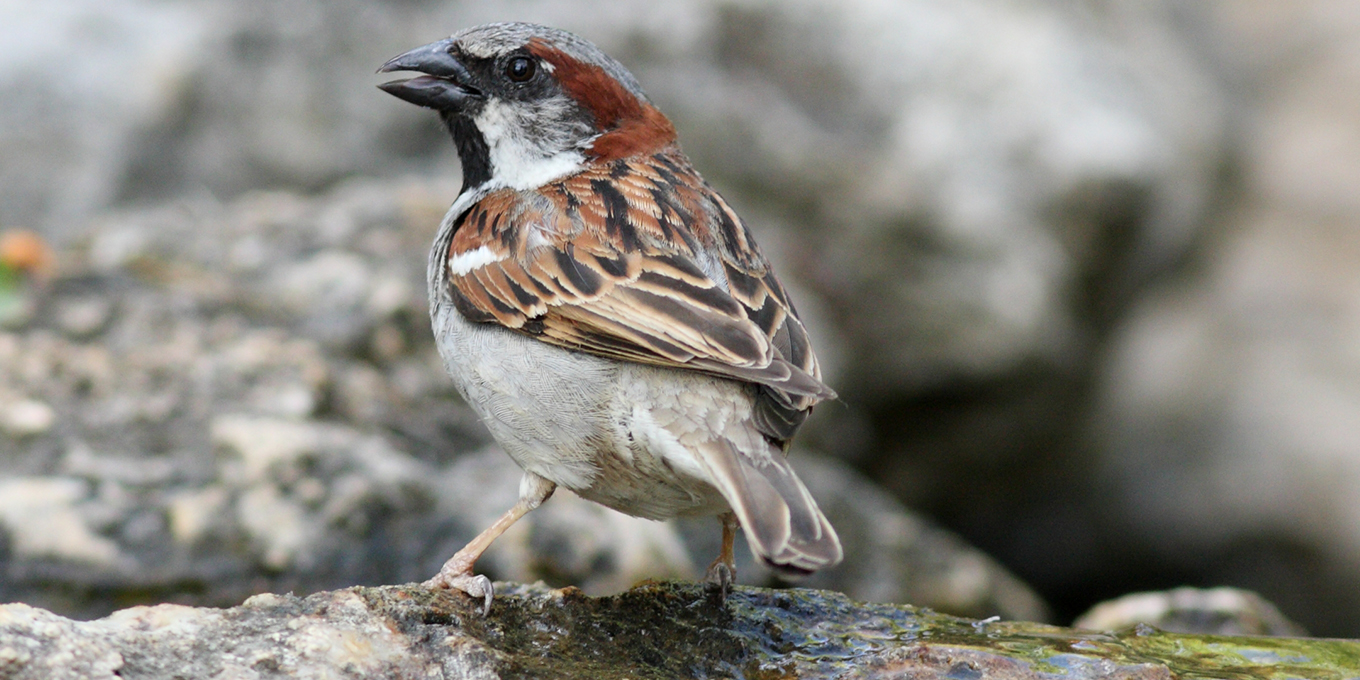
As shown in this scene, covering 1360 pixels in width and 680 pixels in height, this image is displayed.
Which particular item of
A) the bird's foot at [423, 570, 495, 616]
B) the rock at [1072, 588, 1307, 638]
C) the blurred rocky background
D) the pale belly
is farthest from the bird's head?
the rock at [1072, 588, 1307, 638]

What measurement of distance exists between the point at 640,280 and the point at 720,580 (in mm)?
868

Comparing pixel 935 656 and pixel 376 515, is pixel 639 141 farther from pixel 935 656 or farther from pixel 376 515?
pixel 935 656

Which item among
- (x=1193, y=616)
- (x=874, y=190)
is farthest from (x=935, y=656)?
(x=874, y=190)

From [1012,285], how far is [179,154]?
16.2 ft

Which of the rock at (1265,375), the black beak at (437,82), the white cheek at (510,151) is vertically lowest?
the white cheek at (510,151)

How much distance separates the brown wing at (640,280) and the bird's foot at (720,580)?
0.48 metres

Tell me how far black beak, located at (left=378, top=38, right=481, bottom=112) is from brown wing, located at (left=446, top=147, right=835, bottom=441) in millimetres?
376

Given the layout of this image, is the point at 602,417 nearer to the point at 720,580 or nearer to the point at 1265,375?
the point at 720,580

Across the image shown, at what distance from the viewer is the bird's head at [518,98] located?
440 cm

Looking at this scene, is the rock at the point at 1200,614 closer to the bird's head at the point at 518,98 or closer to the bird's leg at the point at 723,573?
the bird's leg at the point at 723,573

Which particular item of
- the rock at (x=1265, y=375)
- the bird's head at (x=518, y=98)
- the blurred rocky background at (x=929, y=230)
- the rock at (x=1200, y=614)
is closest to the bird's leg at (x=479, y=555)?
the bird's head at (x=518, y=98)

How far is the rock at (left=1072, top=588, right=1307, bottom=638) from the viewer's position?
4.65 metres

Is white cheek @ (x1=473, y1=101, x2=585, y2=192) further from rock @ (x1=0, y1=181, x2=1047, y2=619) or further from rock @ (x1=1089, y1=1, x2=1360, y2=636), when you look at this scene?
rock @ (x1=1089, y1=1, x2=1360, y2=636)

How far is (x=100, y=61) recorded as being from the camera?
7.44m
